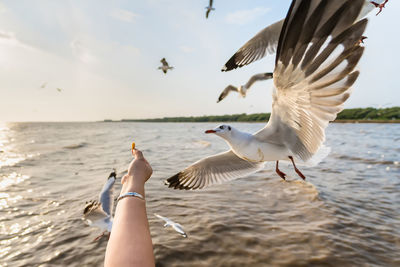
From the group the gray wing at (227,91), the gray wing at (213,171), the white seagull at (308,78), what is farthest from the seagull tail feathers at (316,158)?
the gray wing at (227,91)

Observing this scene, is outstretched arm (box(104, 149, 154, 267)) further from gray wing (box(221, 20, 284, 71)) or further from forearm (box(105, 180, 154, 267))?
gray wing (box(221, 20, 284, 71))

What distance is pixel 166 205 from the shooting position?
15.5 ft

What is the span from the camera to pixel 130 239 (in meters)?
0.77

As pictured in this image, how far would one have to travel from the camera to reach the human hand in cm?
104

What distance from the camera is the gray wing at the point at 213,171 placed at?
285 centimetres

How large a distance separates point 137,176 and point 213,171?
77.2 inches

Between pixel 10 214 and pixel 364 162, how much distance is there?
11403 millimetres

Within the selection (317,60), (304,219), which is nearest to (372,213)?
(304,219)

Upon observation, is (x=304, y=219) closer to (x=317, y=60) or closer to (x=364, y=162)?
(x=317, y=60)

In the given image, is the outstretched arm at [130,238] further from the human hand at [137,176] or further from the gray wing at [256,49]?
the gray wing at [256,49]

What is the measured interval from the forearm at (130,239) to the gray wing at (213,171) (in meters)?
1.90

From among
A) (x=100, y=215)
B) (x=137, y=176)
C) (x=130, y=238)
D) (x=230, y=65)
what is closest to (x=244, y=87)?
(x=230, y=65)

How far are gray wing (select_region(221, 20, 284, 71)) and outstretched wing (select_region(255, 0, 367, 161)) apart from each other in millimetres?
1293

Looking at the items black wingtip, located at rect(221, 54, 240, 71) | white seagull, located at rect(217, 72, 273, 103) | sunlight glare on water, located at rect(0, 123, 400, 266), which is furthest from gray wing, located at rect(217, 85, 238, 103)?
sunlight glare on water, located at rect(0, 123, 400, 266)
